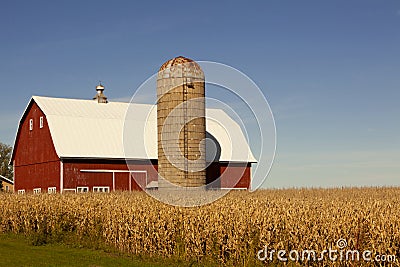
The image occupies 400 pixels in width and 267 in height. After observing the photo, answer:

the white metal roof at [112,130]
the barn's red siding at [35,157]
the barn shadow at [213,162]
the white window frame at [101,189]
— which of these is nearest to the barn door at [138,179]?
the white metal roof at [112,130]

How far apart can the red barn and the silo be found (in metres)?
6.43

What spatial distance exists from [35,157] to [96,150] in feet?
16.4

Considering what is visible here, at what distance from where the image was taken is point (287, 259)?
47.0ft

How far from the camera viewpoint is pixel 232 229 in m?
16.0

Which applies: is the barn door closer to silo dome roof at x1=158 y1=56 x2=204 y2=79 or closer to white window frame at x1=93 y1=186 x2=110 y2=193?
white window frame at x1=93 y1=186 x2=110 y2=193

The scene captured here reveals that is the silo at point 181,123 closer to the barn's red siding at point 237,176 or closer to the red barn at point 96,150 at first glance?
the red barn at point 96,150

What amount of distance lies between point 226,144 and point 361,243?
34504 mm

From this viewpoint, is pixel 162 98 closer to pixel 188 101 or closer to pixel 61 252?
pixel 188 101

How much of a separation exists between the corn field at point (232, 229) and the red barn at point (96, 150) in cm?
1731

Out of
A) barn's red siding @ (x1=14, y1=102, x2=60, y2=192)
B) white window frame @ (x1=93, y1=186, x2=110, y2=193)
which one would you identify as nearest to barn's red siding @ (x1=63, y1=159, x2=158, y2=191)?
white window frame @ (x1=93, y1=186, x2=110, y2=193)

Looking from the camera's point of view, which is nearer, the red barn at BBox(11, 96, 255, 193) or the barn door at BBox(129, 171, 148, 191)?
the red barn at BBox(11, 96, 255, 193)

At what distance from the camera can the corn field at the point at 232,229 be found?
13.7m

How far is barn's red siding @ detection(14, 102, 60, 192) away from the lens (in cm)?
4094

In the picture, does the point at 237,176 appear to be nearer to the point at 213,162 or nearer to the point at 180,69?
the point at 213,162
